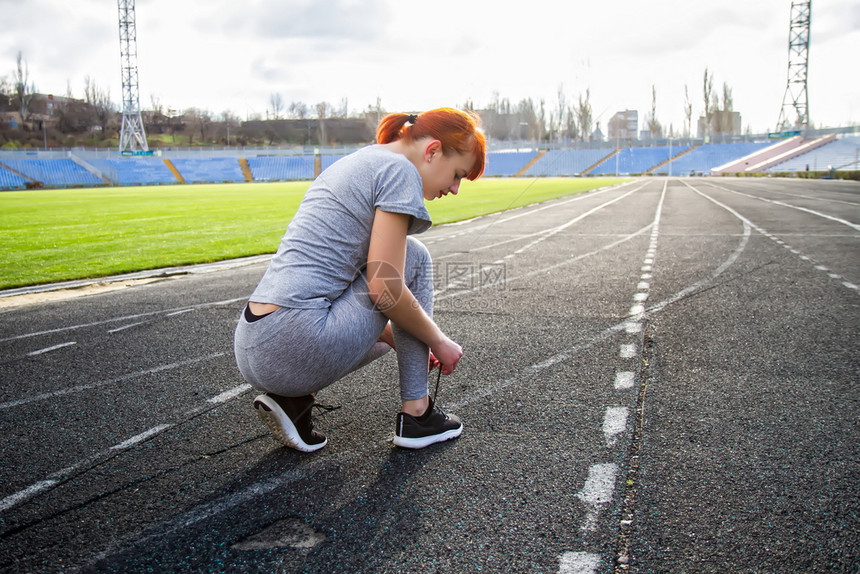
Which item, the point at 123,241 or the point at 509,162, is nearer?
the point at 123,241

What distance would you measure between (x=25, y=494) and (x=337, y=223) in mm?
1615

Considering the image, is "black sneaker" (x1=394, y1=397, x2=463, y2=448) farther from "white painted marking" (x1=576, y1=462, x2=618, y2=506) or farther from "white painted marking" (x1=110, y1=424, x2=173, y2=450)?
"white painted marking" (x1=110, y1=424, x2=173, y2=450)

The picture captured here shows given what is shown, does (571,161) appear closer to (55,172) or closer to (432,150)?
(55,172)

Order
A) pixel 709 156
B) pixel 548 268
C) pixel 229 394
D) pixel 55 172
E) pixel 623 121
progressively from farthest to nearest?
pixel 709 156 → pixel 55 172 → pixel 623 121 → pixel 548 268 → pixel 229 394

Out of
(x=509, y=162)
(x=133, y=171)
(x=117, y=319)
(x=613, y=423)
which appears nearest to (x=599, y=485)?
(x=613, y=423)

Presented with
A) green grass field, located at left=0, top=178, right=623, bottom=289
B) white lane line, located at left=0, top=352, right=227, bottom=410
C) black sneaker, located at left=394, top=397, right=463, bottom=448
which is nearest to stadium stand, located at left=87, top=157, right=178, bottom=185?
green grass field, located at left=0, top=178, right=623, bottom=289

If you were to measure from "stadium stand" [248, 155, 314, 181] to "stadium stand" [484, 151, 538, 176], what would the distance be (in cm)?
2502

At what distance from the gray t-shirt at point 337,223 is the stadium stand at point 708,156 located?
82769 mm

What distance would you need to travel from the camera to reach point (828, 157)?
62.1 m

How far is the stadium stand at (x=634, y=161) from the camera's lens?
84312 millimetres

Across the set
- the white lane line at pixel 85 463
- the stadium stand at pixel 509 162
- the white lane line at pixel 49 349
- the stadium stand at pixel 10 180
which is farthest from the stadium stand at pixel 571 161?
the white lane line at pixel 85 463

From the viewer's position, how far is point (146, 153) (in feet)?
276

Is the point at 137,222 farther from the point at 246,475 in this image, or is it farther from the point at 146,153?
the point at 146,153

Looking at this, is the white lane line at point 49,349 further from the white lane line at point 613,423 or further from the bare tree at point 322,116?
the bare tree at point 322,116
